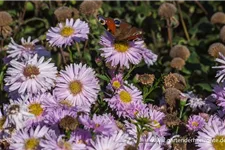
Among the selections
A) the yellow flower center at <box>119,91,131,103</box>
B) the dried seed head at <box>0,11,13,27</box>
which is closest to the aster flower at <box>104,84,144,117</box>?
the yellow flower center at <box>119,91,131,103</box>

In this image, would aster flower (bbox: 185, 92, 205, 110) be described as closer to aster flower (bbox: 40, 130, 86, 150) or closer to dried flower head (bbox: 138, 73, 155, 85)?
dried flower head (bbox: 138, 73, 155, 85)

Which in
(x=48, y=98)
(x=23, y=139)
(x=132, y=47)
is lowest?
(x=23, y=139)

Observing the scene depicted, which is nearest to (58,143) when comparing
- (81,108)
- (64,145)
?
(64,145)

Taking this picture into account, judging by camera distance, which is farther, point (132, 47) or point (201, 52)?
point (201, 52)

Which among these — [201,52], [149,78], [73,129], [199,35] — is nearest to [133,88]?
[149,78]

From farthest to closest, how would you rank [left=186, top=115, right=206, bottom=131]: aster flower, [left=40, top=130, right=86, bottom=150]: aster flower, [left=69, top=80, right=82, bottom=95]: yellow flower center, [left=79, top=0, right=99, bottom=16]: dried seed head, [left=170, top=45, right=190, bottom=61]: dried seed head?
[left=170, top=45, right=190, bottom=61]: dried seed head < [left=79, top=0, right=99, bottom=16]: dried seed head < [left=69, top=80, right=82, bottom=95]: yellow flower center < [left=186, top=115, right=206, bottom=131]: aster flower < [left=40, top=130, right=86, bottom=150]: aster flower

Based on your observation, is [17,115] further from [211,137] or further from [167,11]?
[167,11]

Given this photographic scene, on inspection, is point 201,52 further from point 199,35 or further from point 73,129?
point 73,129

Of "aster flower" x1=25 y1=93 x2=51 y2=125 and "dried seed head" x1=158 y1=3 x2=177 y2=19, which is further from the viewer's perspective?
"dried seed head" x1=158 y1=3 x2=177 y2=19
